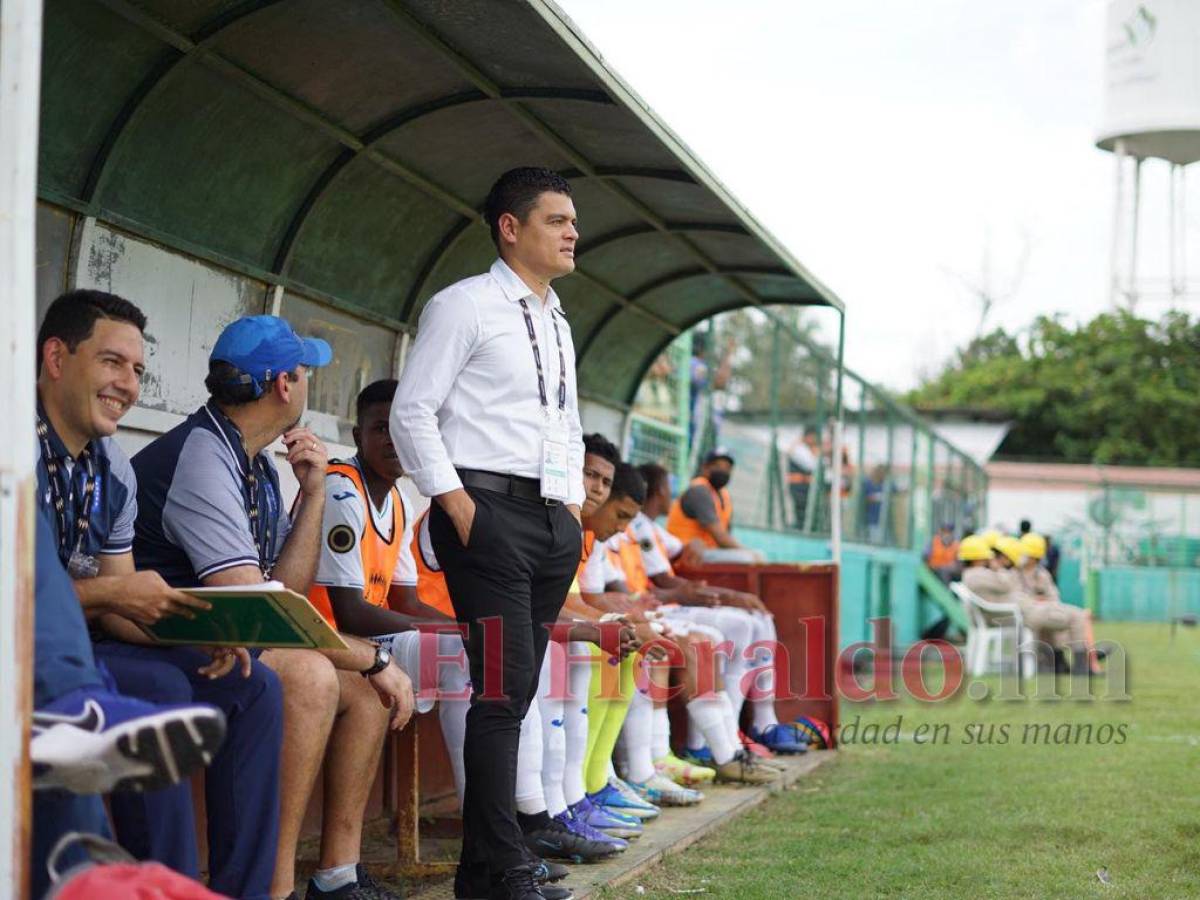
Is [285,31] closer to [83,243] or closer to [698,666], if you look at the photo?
[83,243]

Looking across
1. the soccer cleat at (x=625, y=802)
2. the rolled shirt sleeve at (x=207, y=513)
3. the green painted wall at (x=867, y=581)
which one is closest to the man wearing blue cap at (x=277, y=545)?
the rolled shirt sleeve at (x=207, y=513)

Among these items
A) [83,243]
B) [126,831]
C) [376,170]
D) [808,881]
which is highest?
[376,170]

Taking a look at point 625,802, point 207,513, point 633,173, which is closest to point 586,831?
point 625,802

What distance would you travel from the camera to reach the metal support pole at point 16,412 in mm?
2717

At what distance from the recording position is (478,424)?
4527mm

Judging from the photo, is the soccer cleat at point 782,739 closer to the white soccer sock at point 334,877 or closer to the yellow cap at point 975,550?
the white soccer sock at point 334,877

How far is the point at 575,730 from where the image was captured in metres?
5.98

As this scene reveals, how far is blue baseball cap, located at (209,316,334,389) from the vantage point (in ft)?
14.2

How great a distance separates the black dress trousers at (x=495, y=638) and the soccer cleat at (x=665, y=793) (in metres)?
2.62

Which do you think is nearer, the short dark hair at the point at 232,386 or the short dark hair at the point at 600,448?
the short dark hair at the point at 232,386

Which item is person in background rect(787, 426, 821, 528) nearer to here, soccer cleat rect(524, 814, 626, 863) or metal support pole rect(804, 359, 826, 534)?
metal support pole rect(804, 359, 826, 534)

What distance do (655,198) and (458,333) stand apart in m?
3.21

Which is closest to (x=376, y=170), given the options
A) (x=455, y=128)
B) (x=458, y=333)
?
(x=455, y=128)

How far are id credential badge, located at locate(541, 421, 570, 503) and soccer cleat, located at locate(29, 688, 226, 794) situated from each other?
1.82 m
